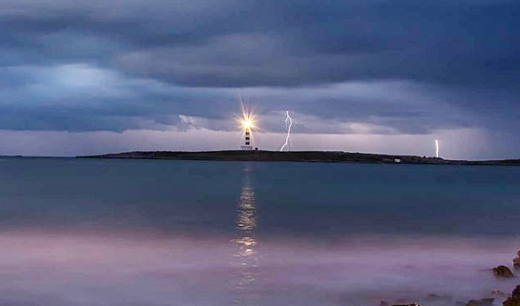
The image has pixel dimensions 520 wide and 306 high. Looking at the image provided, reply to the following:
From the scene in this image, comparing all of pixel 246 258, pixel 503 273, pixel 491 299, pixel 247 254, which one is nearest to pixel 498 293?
pixel 491 299

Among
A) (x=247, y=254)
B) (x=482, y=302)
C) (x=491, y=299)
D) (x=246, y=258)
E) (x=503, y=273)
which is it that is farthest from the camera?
(x=247, y=254)

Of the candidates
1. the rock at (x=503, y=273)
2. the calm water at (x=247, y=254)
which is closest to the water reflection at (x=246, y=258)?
the calm water at (x=247, y=254)

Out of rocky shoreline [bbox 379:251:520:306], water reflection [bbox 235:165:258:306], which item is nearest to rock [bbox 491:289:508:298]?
rocky shoreline [bbox 379:251:520:306]

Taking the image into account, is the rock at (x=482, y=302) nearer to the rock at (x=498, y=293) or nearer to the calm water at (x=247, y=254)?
the calm water at (x=247, y=254)

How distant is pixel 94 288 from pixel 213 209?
24841mm

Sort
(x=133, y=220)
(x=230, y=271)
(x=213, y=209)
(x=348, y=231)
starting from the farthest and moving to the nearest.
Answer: (x=213, y=209) < (x=133, y=220) < (x=348, y=231) < (x=230, y=271)

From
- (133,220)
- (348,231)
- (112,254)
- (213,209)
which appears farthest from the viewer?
(213,209)

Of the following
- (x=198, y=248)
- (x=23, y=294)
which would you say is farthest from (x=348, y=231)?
(x=23, y=294)

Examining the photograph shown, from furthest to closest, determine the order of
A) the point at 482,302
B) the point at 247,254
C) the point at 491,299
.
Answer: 1. the point at 247,254
2. the point at 491,299
3. the point at 482,302

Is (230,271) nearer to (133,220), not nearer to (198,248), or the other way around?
(198,248)

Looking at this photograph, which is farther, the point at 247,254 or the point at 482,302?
the point at 247,254

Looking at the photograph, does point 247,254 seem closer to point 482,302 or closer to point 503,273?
point 503,273

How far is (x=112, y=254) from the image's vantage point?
21234mm

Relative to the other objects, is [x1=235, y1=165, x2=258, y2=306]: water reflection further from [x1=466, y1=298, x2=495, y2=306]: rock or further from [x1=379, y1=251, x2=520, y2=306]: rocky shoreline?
[x1=466, y1=298, x2=495, y2=306]: rock
